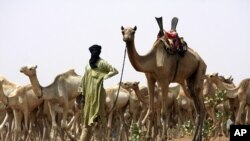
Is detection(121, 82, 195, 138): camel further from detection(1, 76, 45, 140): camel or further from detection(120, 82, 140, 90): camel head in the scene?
detection(1, 76, 45, 140): camel

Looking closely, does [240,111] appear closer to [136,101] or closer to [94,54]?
[136,101]

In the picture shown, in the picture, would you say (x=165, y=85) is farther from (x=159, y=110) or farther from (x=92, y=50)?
(x=92, y=50)

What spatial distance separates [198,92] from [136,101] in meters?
9.78

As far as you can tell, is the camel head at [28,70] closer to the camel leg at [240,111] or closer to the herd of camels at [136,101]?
the herd of camels at [136,101]

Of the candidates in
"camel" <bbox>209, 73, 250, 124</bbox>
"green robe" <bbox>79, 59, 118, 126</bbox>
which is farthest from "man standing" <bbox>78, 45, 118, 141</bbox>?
"camel" <bbox>209, 73, 250, 124</bbox>

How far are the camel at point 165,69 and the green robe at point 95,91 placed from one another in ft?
2.05

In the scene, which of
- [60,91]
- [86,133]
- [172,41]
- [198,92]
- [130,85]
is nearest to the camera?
[86,133]

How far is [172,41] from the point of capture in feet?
39.2

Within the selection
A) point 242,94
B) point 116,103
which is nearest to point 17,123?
point 116,103

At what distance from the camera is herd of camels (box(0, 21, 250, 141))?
11.7 meters

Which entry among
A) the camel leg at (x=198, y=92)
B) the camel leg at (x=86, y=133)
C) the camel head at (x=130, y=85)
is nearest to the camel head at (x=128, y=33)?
the camel leg at (x=86, y=133)

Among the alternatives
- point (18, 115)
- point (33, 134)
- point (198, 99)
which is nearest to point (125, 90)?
point (33, 134)

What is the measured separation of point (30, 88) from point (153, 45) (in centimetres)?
798

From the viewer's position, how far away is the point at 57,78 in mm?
18297
